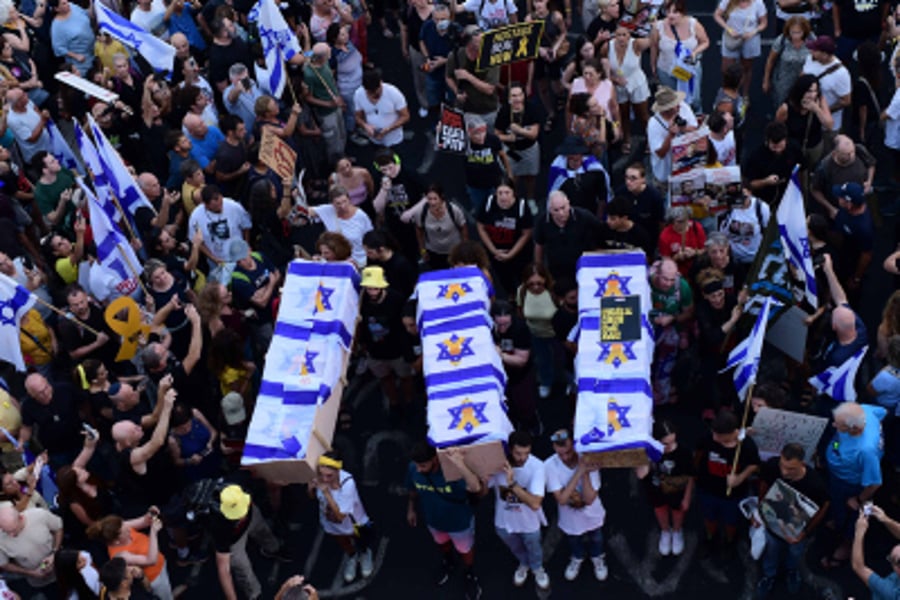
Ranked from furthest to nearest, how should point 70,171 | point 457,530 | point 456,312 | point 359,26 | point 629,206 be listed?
point 359,26, point 70,171, point 629,206, point 456,312, point 457,530

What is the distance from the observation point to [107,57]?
559 inches

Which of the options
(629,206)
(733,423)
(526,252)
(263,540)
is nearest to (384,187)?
(526,252)

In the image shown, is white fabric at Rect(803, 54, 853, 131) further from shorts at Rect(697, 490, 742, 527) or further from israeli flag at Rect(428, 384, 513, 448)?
israeli flag at Rect(428, 384, 513, 448)

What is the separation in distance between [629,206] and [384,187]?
250 cm

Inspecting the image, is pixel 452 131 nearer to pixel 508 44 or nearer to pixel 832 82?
pixel 508 44

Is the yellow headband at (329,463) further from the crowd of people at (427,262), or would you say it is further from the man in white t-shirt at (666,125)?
the man in white t-shirt at (666,125)

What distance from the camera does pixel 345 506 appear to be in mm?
9320

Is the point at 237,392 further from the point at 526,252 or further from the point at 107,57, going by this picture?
the point at 107,57

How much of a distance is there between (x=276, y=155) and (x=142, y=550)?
15.0 feet

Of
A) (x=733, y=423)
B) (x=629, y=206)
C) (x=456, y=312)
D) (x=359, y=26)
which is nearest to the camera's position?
(x=733, y=423)

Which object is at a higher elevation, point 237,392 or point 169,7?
point 169,7

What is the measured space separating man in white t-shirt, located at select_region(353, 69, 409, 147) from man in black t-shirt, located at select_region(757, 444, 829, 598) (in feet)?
20.3

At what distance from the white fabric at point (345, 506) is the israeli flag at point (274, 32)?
229 inches

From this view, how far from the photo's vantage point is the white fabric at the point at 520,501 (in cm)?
894
